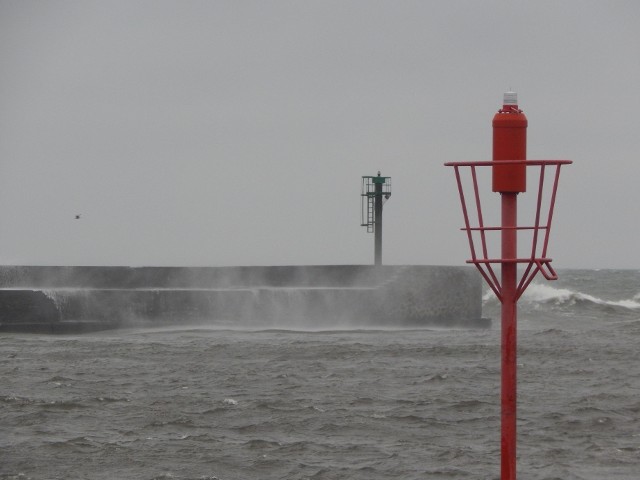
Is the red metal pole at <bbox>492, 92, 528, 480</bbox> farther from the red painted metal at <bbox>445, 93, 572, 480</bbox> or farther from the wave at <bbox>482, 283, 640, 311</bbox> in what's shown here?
the wave at <bbox>482, 283, 640, 311</bbox>

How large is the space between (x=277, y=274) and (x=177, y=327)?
3419mm

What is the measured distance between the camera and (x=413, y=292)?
2445 cm

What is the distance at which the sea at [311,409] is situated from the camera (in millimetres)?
9492

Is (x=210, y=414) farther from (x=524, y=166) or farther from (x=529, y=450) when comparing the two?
(x=524, y=166)

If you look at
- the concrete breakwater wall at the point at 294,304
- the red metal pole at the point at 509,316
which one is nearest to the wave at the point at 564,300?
the concrete breakwater wall at the point at 294,304

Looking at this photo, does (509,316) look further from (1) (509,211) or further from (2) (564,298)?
(2) (564,298)

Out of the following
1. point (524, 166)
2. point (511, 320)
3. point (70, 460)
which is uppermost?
point (524, 166)

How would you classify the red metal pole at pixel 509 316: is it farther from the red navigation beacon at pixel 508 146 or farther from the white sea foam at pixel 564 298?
the white sea foam at pixel 564 298

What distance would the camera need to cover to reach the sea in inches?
374

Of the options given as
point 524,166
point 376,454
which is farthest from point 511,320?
point 376,454

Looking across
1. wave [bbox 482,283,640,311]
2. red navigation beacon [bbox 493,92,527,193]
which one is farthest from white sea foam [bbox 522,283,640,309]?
red navigation beacon [bbox 493,92,527,193]

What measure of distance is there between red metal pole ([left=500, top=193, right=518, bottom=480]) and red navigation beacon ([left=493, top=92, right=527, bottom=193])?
65mm

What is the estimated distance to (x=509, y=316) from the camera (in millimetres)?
4242

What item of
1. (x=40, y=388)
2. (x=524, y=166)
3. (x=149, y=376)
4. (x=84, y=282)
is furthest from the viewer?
(x=84, y=282)
